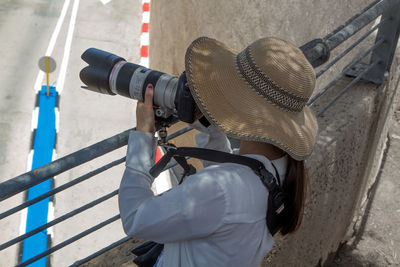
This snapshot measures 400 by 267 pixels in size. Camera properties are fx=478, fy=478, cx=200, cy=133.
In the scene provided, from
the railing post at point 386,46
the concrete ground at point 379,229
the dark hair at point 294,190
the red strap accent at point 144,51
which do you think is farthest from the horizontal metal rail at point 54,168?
the red strap accent at point 144,51

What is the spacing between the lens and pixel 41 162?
751cm

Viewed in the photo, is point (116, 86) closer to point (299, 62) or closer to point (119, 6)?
point (299, 62)

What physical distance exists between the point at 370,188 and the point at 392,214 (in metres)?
0.31

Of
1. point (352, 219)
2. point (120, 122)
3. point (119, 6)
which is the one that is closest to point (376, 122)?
point (352, 219)

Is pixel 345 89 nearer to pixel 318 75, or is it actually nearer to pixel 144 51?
pixel 318 75

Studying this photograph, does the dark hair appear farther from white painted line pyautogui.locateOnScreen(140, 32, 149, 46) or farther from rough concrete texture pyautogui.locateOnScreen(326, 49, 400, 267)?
white painted line pyautogui.locateOnScreen(140, 32, 149, 46)

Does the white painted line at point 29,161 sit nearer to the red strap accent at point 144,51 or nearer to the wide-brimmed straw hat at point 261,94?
the red strap accent at point 144,51

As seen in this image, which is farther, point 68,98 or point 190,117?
point 68,98

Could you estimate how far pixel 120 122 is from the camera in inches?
336

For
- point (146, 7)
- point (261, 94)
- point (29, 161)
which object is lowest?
point (261, 94)

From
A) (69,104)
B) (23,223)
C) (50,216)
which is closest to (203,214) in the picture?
(50,216)

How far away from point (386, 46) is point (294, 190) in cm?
194

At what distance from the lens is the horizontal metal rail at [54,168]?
5.67 ft

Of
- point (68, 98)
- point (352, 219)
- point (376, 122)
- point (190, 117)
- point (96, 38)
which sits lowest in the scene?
point (352, 219)
